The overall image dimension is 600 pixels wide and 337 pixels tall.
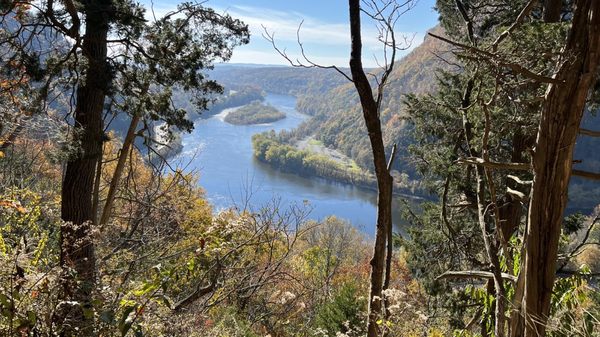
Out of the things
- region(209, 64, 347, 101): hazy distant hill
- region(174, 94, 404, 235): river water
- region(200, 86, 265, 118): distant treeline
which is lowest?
region(174, 94, 404, 235): river water

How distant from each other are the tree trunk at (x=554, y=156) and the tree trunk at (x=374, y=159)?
3.36ft

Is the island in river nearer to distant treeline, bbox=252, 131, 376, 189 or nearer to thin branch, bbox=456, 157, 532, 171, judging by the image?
distant treeline, bbox=252, 131, 376, 189

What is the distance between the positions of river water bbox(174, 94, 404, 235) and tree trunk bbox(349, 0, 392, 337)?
32.9m

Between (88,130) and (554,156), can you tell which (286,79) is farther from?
(554,156)

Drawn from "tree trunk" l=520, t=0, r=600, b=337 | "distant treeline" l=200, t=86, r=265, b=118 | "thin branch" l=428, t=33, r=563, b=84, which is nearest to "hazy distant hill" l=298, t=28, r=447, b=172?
"distant treeline" l=200, t=86, r=265, b=118

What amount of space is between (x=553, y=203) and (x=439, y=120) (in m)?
5.14

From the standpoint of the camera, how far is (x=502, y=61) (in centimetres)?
183

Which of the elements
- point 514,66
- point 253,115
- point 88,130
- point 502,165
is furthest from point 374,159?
point 253,115

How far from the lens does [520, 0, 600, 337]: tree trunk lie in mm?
1821

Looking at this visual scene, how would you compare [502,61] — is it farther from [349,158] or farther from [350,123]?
[350,123]

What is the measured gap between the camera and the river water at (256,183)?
42.5m

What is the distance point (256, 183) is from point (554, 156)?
163 feet

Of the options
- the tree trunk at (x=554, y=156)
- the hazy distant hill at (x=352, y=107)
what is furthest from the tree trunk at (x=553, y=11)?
the hazy distant hill at (x=352, y=107)

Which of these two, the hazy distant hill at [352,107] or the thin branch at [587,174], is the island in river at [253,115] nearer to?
the hazy distant hill at [352,107]
